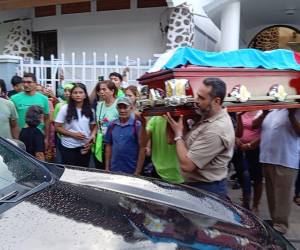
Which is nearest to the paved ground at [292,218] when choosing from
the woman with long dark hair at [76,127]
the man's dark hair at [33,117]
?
the woman with long dark hair at [76,127]

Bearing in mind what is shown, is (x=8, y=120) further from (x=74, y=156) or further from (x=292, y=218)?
(x=292, y=218)

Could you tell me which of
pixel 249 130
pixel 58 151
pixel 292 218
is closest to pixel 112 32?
pixel 58 151

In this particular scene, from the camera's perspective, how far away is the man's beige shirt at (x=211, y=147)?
3461mm

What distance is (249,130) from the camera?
5355 millimetres

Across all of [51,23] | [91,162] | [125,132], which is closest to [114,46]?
[51,23]

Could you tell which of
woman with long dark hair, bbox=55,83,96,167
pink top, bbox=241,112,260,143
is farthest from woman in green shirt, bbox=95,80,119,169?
pink top, bbox=241,112,260,143

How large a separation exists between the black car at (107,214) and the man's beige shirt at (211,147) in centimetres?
53

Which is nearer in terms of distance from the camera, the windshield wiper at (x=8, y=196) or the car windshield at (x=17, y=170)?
the windshield wiper at (x=8, y=196)

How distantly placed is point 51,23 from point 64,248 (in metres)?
11.4

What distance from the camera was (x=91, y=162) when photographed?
5711mm

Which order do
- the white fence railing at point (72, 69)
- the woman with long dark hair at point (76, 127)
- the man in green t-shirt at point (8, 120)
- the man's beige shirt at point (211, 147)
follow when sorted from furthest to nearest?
1. the white fence railing at point (72, 69)
2. the man in green t-shirt at point (8, 120)
3. the woman with long dark hair at point (76, 127)
4. the man's beige shirt at point (211, 147)

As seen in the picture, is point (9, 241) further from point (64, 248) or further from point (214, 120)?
point (214, 120)

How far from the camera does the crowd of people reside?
354cm

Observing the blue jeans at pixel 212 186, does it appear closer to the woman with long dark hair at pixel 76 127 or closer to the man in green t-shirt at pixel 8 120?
the woman with long dark hair at pixel 76 127
